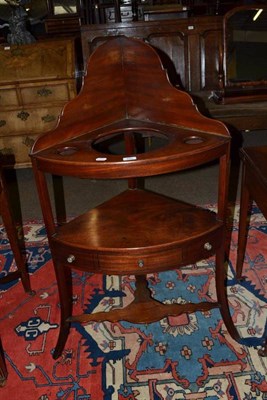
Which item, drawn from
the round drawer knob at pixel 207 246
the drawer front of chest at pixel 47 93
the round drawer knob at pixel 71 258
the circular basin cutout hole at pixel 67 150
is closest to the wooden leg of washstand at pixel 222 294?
the round drawer knob at pixel 207 246

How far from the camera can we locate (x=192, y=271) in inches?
96.0

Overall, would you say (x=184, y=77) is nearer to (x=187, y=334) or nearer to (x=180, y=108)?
(x=180, y=108)

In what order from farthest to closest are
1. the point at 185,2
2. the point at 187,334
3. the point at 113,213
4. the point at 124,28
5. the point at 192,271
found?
the point at 185,2 → the point at 124,28 → the point at 192,271 → the point at 187,334 → the point at 113,213

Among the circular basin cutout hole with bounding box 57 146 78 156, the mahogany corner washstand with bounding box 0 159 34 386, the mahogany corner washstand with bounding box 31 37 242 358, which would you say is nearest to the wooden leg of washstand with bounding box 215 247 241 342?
the mahogany corner washstand with bounding box 31 37 242 358

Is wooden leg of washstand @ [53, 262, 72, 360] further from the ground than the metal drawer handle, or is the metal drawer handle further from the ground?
the metal drawer handle

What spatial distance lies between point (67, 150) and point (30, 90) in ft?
7.53

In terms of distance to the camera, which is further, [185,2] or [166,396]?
[185,2]

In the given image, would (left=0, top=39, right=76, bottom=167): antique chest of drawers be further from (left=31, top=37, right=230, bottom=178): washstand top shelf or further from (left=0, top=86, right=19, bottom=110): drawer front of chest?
(left=31, top=37, right=230, bottom=178): washstand top shelf

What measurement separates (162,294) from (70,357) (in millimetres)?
619

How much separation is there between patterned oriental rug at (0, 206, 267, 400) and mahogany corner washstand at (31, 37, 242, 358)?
113 mm

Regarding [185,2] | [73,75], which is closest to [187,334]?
[73,75]

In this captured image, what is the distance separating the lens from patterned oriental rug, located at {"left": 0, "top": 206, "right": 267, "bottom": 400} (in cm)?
172

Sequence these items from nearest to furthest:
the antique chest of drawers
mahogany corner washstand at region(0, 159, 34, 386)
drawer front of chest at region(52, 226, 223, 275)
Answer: drawer front of chest at region(52, 226, 223, 275) → mahogany corner washstand at region(0, 159, 34, 386) → the antique chest of drawers

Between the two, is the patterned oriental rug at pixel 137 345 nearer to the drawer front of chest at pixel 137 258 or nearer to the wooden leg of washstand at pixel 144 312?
the wooden leg of washstand at pixel 144 312
